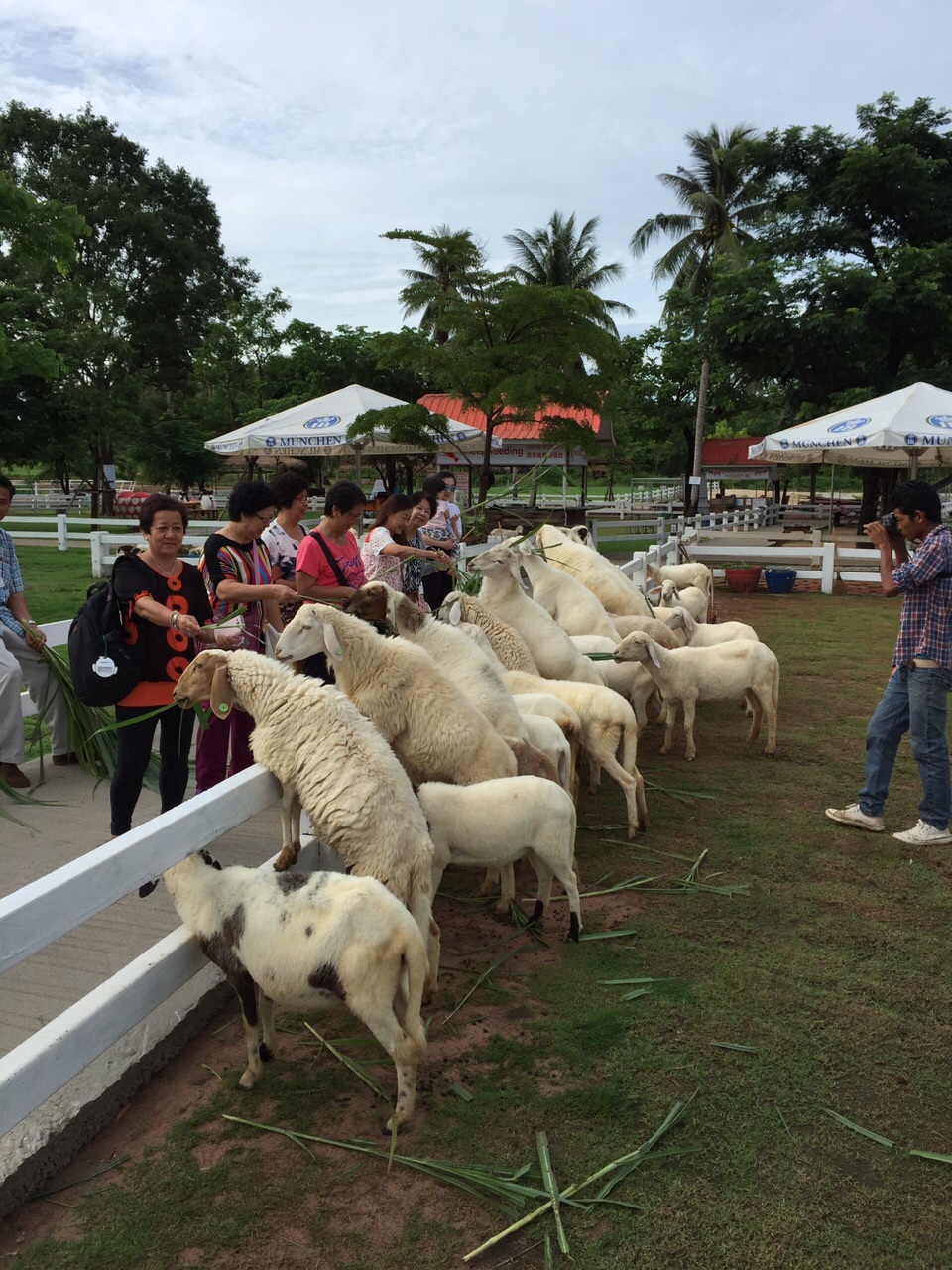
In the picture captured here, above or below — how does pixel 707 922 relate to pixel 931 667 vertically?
below

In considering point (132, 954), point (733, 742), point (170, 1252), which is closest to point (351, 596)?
point (132, 954)

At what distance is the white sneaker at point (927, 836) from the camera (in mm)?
4930

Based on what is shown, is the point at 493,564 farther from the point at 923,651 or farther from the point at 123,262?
the point at 123,262

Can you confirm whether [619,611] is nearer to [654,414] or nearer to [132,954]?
[132,954]

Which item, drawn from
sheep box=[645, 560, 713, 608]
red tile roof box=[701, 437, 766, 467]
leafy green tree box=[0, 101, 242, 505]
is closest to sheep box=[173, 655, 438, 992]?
sheep box=[645, 560, 713, 608]

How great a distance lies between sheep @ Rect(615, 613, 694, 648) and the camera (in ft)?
24.4

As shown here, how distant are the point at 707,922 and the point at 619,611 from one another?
4382mm

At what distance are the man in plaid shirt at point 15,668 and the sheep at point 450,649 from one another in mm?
2386

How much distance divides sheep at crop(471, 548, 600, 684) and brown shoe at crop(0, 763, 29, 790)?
330 cm

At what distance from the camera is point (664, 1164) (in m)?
2.57

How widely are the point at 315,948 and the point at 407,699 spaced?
1601 millimetres

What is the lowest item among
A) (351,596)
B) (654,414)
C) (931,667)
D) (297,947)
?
(297,947)

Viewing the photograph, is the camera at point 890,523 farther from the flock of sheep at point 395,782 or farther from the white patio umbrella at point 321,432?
the white patio umbrella at point 321,432

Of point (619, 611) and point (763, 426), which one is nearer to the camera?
point (619, 611)
